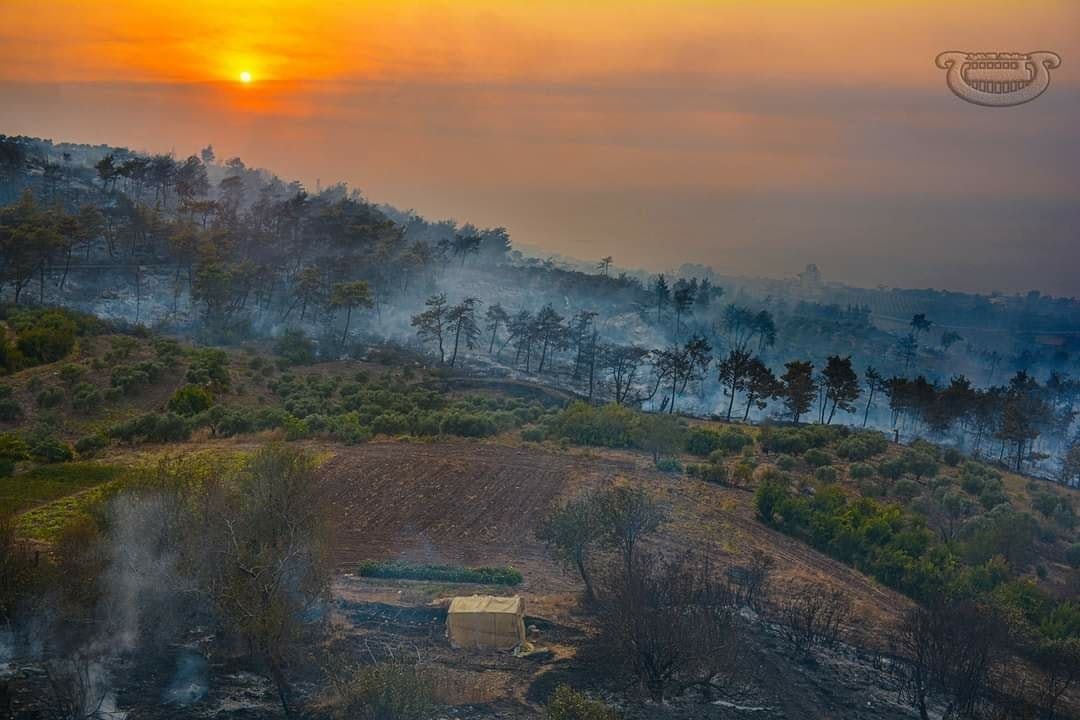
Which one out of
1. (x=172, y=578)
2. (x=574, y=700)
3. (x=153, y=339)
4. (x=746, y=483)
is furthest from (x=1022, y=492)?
(x=153, y=339)

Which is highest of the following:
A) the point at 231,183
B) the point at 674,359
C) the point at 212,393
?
the point at 231,183

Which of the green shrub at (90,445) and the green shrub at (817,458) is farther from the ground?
the green shrub at (817,458)

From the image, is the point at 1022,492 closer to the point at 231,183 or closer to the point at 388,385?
the point at 388,385

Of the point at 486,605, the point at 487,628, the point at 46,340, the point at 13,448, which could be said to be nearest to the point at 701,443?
the point at 486,605

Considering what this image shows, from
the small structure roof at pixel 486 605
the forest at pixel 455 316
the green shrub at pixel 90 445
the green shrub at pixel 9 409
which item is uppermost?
the forest at pixel 455 316

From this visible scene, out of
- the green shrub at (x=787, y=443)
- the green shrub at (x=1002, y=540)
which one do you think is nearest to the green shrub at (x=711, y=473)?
the green shrub at (x=787, y=443)

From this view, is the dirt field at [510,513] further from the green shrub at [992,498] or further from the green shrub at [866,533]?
the green shrub at [992,498]

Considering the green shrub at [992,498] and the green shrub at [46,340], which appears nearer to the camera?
the green shrub at [992,498]
